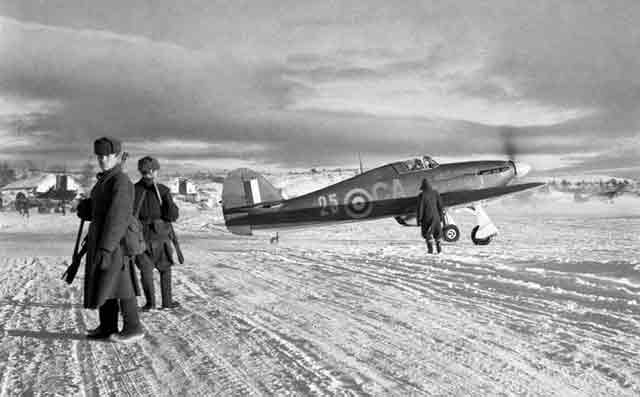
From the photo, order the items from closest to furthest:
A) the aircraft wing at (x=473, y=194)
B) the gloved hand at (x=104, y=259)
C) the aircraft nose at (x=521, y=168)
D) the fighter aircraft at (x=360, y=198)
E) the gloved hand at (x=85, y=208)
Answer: the gloved hand at (x=104, y=259)
the gloved hand at (x=85, y=208)
the fighter aircraft at (x=360, y=198)
the aircraft wing at (x=473, y=194)
the aircraft nose at (x=521, y=168)

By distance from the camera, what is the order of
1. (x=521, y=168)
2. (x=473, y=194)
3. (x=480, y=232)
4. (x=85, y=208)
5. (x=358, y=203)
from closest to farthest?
(x=85, y=208) < (x=480, y=232) < (x=358, y=203) < (x=473, y=194) < (x=521, y=168)

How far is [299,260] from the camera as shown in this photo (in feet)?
31.6

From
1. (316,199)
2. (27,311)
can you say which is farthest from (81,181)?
(27,311)

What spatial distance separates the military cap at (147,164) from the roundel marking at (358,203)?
8022mm

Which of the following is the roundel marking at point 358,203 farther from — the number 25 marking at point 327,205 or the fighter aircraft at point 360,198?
the number 25 marking at point 327,205

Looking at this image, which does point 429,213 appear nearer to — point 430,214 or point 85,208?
point 430,214

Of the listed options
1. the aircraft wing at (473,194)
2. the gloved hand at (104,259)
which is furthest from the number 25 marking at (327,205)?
the gloved hand at (104,259)

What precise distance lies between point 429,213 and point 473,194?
3694 millimetres

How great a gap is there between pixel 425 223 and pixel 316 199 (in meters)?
3.45

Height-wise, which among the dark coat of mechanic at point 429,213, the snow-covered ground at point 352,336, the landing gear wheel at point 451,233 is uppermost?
the dark coat of mechanic at point 429,213

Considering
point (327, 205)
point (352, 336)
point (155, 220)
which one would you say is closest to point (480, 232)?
point (327, 205)

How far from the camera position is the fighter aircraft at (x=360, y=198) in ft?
41.7

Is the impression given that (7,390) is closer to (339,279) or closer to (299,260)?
(339,279)

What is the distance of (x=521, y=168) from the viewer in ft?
48.6
